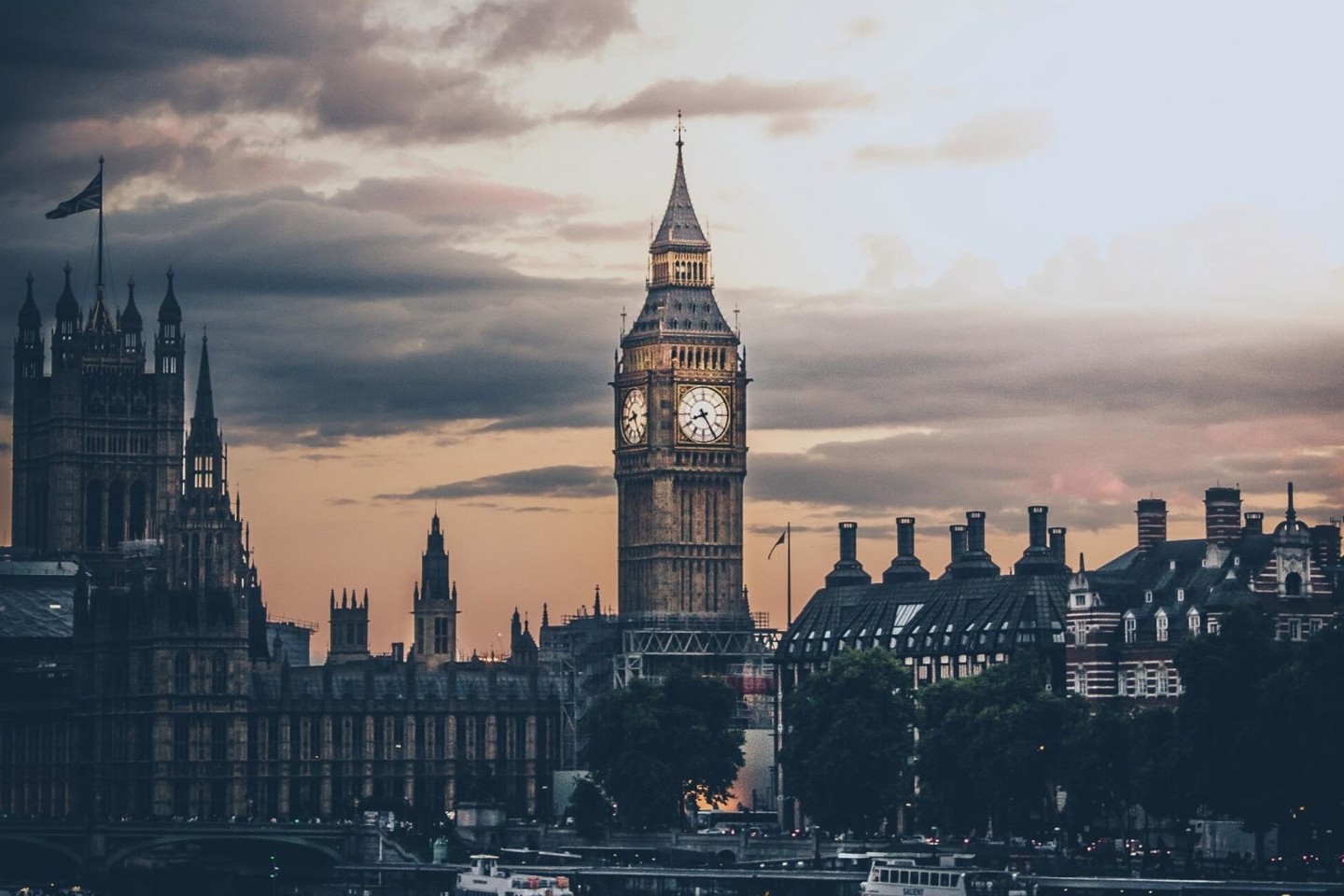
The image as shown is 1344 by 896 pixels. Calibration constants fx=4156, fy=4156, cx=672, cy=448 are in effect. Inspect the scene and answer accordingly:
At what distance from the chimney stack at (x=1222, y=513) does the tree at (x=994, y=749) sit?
376 inches

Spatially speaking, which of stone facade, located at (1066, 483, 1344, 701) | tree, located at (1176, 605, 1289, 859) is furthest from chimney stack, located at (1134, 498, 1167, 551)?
tree, located at (1176, 605, 1289, 859)

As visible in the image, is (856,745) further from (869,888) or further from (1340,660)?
(1340,660)

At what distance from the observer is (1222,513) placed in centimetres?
17575

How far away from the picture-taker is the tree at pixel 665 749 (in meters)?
194

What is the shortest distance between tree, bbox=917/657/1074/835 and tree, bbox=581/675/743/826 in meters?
20.2

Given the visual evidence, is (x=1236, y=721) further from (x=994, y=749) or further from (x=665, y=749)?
(x=665, y=749)

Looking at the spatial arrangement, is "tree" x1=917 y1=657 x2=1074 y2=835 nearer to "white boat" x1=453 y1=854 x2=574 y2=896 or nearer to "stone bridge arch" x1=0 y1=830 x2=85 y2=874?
"white boat" x1=453 y1=854 x2=574 y2=896

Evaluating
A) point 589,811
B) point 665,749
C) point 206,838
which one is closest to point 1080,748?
point 665,749

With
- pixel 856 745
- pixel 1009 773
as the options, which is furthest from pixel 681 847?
pixel 1009 773

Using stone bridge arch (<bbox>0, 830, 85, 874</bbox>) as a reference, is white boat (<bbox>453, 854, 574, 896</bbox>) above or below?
below

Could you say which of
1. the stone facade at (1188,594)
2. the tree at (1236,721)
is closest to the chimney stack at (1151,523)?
the stone facade at (1188,594)

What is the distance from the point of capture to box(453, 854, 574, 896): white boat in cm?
16662

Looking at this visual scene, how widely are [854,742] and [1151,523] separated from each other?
16.8 metres

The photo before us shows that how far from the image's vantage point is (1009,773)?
548 feet
